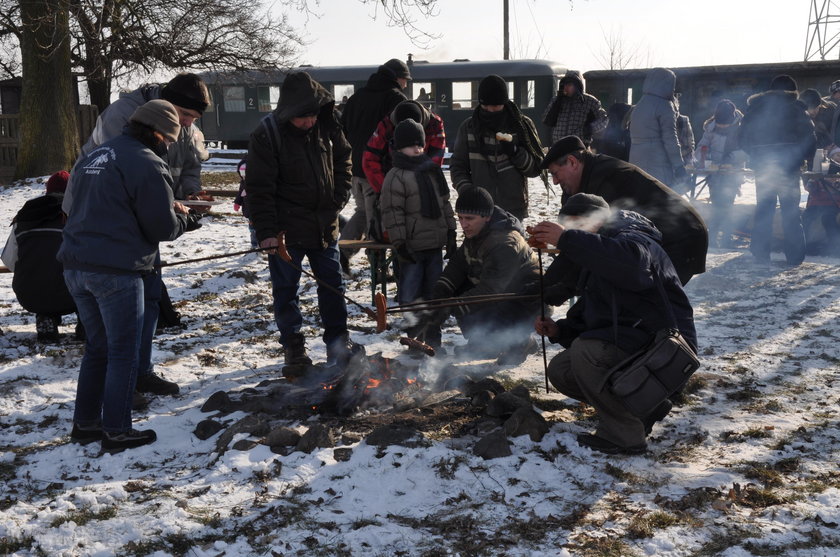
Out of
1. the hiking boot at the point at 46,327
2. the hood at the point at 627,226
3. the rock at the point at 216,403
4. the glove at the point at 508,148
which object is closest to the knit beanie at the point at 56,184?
the hiking boot at the point at 46,327

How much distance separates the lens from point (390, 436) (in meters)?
4.25

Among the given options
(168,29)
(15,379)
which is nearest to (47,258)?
(15,379)

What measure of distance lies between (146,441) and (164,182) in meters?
1.45

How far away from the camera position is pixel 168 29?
57.7 ft

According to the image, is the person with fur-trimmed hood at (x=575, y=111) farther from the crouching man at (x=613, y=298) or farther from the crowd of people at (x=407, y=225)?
the crouching man at (x=613, y=298)

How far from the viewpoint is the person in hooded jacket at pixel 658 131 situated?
8430 mm

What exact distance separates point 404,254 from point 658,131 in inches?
151

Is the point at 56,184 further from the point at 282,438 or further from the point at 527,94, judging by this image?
the point at 527,94

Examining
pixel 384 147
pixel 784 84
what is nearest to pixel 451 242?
pixel 384 147

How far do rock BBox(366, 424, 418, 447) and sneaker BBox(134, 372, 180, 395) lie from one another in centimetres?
167

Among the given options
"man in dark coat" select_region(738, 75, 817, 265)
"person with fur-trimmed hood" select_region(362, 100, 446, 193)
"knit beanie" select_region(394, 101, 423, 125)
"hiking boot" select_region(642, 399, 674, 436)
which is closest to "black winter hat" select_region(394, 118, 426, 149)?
"knit beanie" select_region(394, 101, 423, 125)

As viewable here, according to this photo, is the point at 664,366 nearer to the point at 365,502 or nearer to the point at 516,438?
the point at 516,438

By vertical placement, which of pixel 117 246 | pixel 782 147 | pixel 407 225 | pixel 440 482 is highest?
pixel 782 147

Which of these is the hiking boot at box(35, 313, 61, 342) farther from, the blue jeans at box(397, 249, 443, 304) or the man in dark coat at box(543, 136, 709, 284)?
the man in dark coat at box(543, 136, 709, 284)
